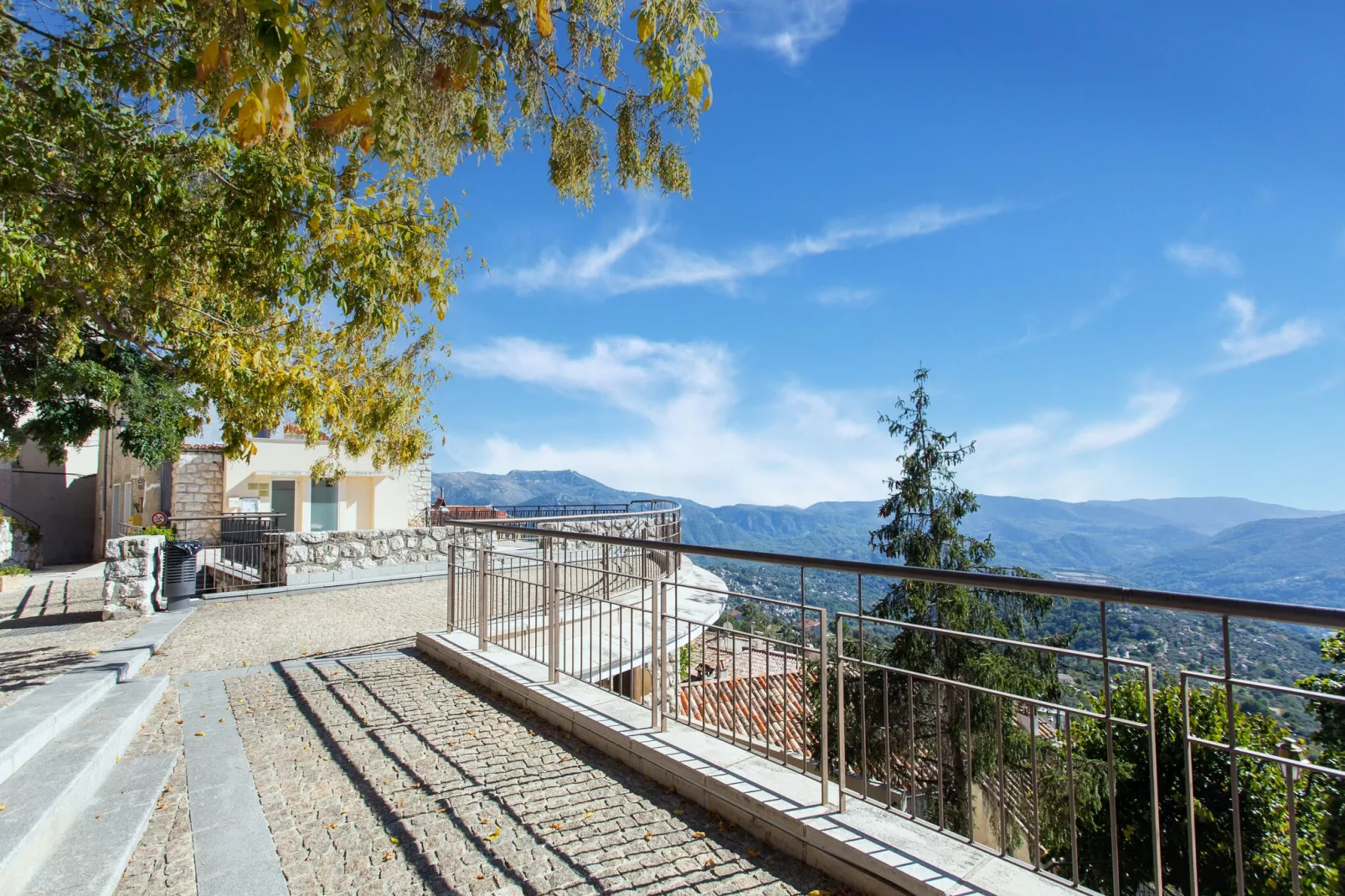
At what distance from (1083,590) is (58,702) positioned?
577 centimetres

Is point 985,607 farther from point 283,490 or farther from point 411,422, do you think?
point 283,490

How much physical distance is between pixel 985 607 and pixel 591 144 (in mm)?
15411

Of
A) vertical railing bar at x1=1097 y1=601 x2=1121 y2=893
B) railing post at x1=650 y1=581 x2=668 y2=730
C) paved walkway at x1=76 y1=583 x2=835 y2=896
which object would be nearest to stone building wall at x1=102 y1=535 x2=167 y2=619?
paved walkway at x1=76 y1=583 x2=835 y2=896

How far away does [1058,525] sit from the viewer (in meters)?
152

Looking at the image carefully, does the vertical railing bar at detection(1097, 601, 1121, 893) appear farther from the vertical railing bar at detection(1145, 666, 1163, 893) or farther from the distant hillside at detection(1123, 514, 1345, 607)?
the distant hillside at detection(1123, 514, 1345, 607)

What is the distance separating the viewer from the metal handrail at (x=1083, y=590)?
1990mm

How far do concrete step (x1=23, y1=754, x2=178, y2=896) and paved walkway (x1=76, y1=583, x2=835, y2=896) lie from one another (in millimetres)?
74

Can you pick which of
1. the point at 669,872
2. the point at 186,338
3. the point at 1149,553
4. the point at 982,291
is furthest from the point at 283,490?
the point at 1149,553

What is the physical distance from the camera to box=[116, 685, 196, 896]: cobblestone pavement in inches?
119

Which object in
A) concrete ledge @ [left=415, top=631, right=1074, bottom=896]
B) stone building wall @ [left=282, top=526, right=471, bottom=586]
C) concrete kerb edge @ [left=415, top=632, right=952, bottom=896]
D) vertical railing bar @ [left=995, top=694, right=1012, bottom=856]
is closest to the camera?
vertical railing bar @ [left=995, top=694, right=1012, bottom=856]

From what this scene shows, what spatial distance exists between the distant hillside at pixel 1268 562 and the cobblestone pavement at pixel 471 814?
58.4 meters

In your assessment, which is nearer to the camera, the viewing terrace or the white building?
the viewing terrace

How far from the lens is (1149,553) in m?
112

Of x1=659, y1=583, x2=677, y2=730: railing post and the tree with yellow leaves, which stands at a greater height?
the tree with yellow leaves
